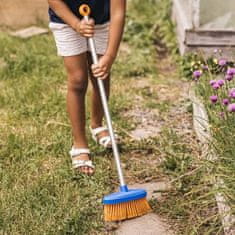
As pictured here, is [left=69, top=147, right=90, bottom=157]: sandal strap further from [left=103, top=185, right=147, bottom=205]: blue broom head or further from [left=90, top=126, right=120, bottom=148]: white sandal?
[left=103, top=185, right=147, bottom=205]: blue broom head

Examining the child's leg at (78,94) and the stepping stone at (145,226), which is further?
the child's leg at (78,94)

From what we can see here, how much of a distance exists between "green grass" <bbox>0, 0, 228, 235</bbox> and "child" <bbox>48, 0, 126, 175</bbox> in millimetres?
152

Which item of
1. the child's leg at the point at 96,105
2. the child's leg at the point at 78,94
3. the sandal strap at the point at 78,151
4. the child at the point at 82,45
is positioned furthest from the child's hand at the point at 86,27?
the sandal strap at the point at 78,151

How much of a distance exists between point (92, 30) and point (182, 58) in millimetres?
1933

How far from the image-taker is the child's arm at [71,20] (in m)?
3.04

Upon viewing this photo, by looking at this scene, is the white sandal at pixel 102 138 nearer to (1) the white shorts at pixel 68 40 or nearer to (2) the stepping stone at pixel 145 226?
(1) the white shorts at pixel 68 40

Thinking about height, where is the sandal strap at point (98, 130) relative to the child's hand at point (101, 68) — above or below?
below

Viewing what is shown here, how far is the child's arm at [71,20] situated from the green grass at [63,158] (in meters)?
0.75

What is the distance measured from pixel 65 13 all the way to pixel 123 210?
0.97 m

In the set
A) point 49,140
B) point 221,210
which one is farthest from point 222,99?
point 49,140

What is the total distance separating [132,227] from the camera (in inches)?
114

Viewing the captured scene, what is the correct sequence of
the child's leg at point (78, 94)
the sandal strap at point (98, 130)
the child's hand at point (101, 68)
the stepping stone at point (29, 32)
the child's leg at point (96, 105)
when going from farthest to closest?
the stepping stone at point (29, 32), the sandal strap at point (98, 130), the child's leg at point (96, 105), the child's leg at point (78, 94), the child's hand at point (101, 68)

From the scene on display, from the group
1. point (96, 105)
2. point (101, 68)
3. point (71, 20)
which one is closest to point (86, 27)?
point (71, 20)

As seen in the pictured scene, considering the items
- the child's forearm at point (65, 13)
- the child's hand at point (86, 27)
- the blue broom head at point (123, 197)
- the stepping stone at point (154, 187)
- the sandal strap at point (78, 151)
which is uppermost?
the child's forearm at point (65, 13)
